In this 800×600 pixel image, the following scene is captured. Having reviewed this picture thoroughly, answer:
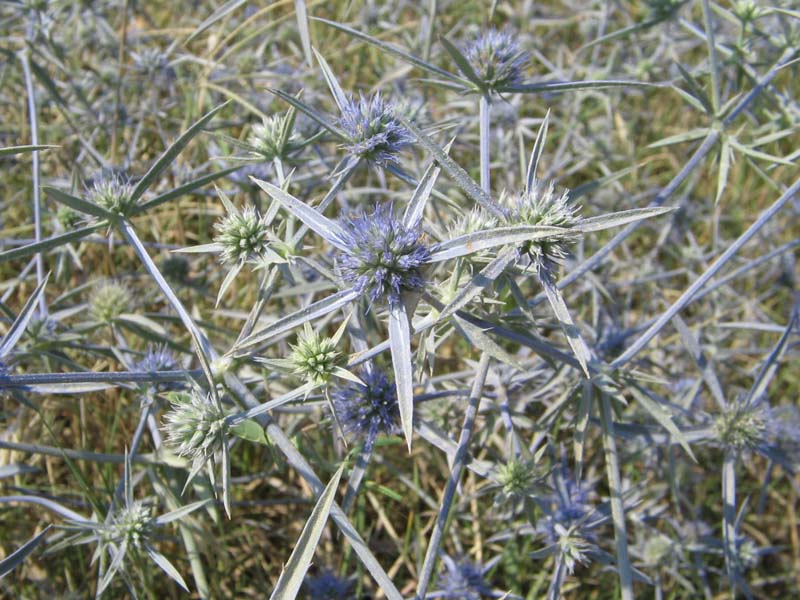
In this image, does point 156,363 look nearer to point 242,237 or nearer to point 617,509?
point 242,237

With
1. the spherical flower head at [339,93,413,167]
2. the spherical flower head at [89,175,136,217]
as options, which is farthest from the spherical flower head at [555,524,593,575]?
the spherical flower head at [89,175,136,217]

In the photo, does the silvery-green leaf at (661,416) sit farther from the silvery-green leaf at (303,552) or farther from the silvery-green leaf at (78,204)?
the silvery-green leaf at (78,204)

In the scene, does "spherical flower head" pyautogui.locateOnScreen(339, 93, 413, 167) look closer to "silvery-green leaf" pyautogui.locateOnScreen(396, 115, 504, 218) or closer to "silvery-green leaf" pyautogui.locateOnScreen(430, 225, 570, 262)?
"silvery-green leaf" pyautogui.locateOnScreen(396, 115, 504, 218)

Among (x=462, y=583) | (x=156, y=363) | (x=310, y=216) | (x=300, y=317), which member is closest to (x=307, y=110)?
(x=310, y=216)

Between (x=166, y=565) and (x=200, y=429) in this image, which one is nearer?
(x=200, y=429)

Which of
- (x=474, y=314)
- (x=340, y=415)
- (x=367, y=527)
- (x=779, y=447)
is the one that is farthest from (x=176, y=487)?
(x=779, y=447)

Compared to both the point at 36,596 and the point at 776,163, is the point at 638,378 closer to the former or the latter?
the point at 776,163
